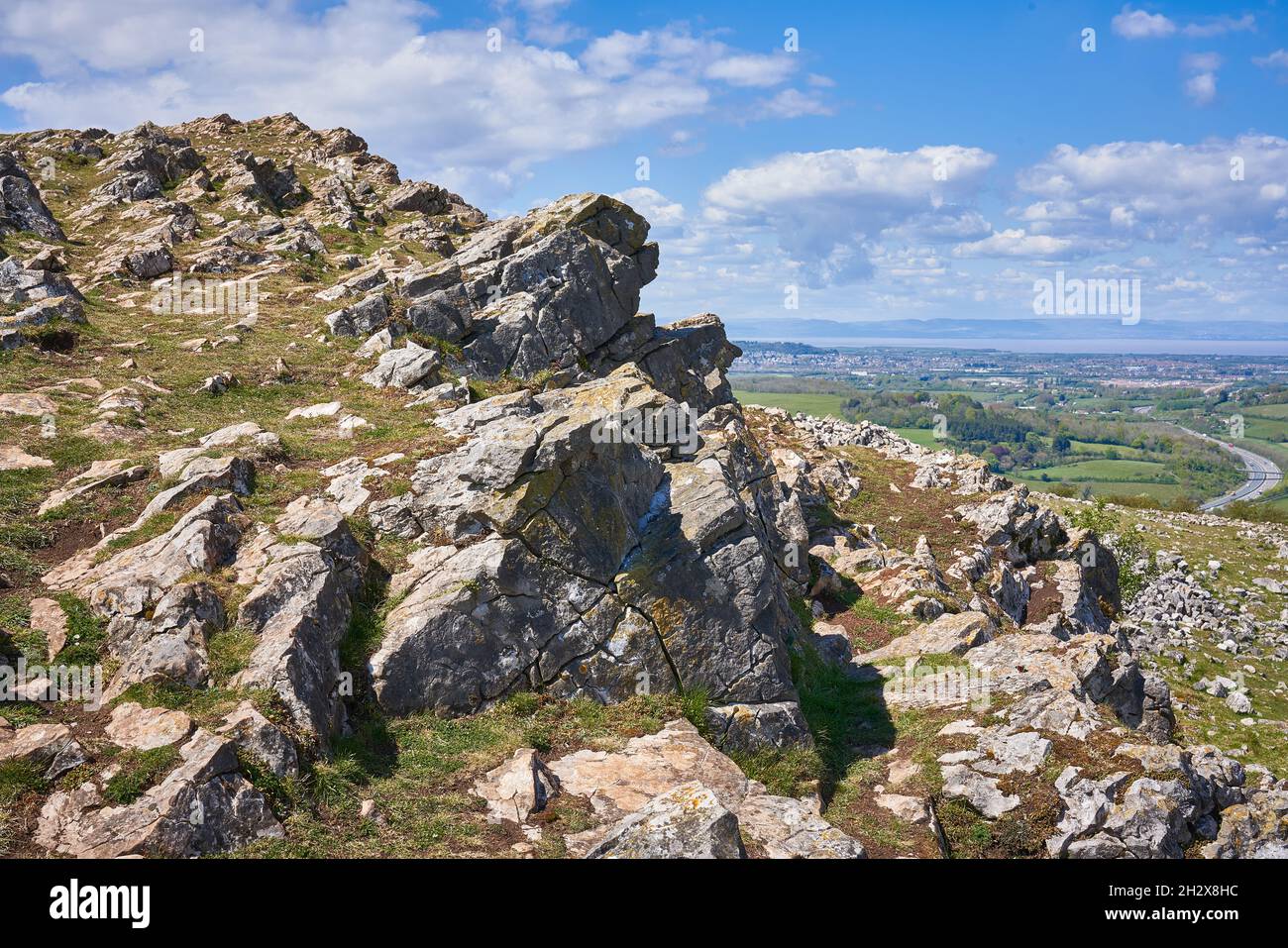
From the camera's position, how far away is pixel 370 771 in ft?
45.7

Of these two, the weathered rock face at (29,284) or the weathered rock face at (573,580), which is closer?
the weathered rock face at (573,580)

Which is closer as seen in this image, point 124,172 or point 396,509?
point 396,509

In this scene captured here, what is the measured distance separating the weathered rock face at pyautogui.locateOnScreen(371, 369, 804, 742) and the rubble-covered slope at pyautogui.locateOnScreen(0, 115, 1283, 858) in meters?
0.08

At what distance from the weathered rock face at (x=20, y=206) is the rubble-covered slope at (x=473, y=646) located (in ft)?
45.2

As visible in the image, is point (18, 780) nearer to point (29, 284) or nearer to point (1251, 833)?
point (1251, 833)

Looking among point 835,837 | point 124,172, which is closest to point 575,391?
point 835,837

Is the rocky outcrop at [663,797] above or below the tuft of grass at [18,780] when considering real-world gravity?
below

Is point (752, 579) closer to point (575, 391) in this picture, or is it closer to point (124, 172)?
point (575, 391)

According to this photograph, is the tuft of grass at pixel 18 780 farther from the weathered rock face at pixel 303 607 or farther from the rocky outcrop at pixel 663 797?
the rocky outcrop at pixel 663 797

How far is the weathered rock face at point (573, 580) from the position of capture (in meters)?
16.8
